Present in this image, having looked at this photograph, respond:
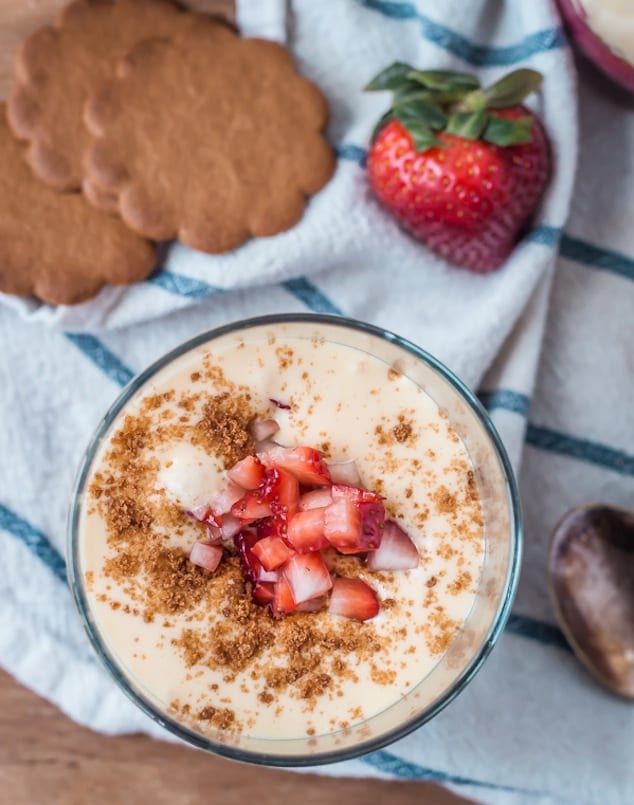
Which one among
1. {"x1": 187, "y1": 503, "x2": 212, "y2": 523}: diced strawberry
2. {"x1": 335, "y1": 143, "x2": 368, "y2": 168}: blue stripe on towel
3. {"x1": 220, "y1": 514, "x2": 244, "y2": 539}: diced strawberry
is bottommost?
{"x1": 220, "y1": 514, "x2": 244, "y2": 539}: diced strawberry

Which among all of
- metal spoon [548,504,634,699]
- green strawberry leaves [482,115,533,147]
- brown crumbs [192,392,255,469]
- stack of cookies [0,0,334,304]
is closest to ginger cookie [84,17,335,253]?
stack of cookies [0,0,334,304]

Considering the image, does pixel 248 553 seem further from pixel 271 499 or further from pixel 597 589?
pixel 597 589

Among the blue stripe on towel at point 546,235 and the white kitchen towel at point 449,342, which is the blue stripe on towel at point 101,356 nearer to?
the white kitchen towel at point 449,342

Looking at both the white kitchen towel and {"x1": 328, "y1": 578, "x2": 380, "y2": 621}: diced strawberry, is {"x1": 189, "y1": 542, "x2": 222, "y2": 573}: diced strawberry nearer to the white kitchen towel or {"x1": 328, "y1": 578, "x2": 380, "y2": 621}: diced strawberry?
{"x1": 328, "y1": 578, "x2": 380, "y2": 621}: diced strawberry

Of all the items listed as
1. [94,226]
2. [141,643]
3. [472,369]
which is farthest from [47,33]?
[141,643]

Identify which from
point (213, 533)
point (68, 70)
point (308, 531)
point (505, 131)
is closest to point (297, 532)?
point (308, 531)

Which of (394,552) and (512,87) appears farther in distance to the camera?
(512,87)

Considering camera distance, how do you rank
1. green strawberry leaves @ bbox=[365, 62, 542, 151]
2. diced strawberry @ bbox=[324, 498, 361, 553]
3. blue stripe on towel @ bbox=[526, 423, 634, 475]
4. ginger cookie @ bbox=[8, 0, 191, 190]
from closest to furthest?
diced strawberry @ bbox=[324, 498, 361, 553] < green strawberry leaves @ bbox=[365, 62, 542, 151] < ginger cookie @ bbox=[8, 0, 191, 190] < blue stripe on towel @ bbox=[526, 423, 634, 475]
